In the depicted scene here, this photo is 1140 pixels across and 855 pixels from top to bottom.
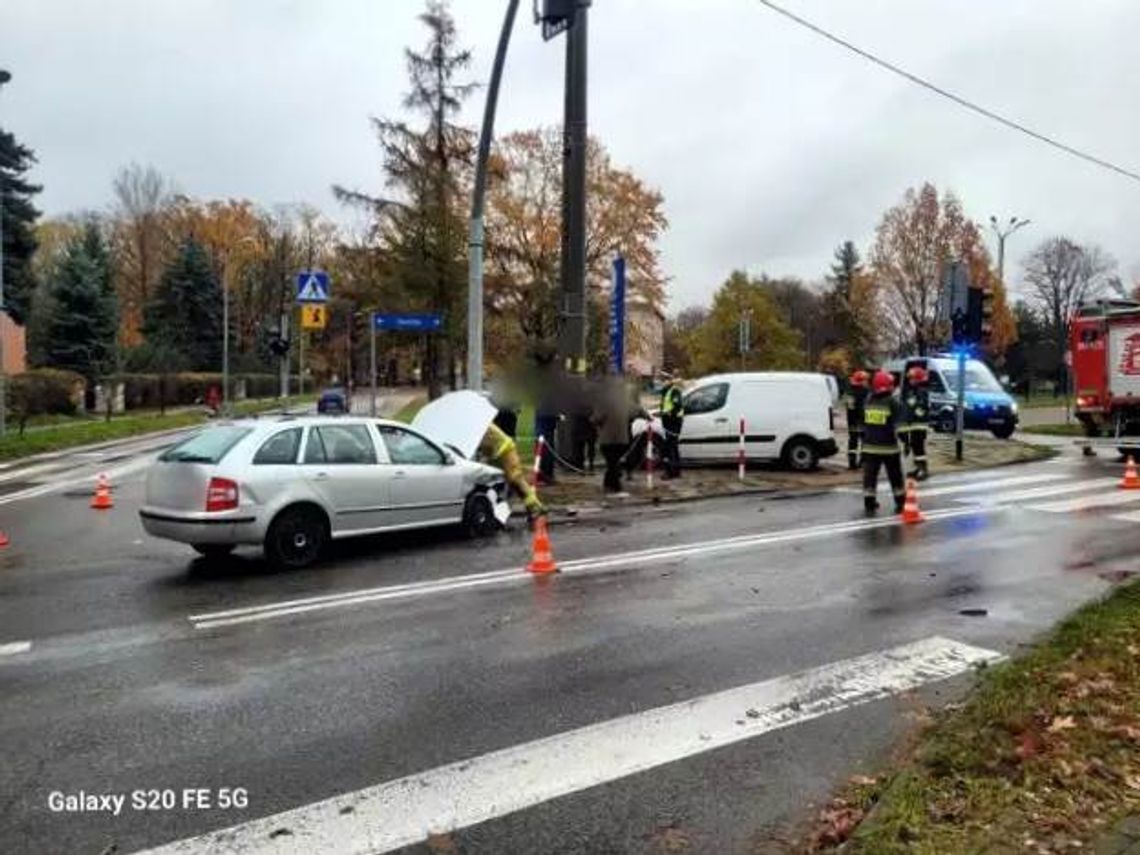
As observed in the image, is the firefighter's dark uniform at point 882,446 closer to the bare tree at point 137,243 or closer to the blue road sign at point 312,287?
the blue road sign at point 312,287

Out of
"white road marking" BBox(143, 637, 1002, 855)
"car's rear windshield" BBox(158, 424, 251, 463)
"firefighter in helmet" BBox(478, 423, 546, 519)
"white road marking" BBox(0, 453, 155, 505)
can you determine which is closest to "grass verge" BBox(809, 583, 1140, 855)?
"white road marking" BBox(143, 637, 1002, 855)

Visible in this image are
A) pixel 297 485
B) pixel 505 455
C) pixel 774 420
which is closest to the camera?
pixel 297 485

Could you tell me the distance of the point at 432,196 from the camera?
1142 inches

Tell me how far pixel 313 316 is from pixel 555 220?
33.5m

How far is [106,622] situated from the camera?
24.2ft

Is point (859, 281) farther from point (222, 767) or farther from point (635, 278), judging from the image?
point (222, 767)

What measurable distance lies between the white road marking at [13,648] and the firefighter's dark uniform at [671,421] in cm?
1142

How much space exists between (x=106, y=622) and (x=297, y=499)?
241cm

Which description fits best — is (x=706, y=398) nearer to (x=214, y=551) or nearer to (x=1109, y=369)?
(x=1109, y=369)

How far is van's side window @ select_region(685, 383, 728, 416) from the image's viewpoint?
18.3 metres

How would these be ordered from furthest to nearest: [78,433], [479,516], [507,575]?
[78,433], [479,516], [507,575]

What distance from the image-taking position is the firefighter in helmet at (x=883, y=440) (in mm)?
12961

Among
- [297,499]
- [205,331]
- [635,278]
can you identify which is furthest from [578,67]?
[205,331]

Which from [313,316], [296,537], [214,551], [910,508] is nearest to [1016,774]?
[296,537]
